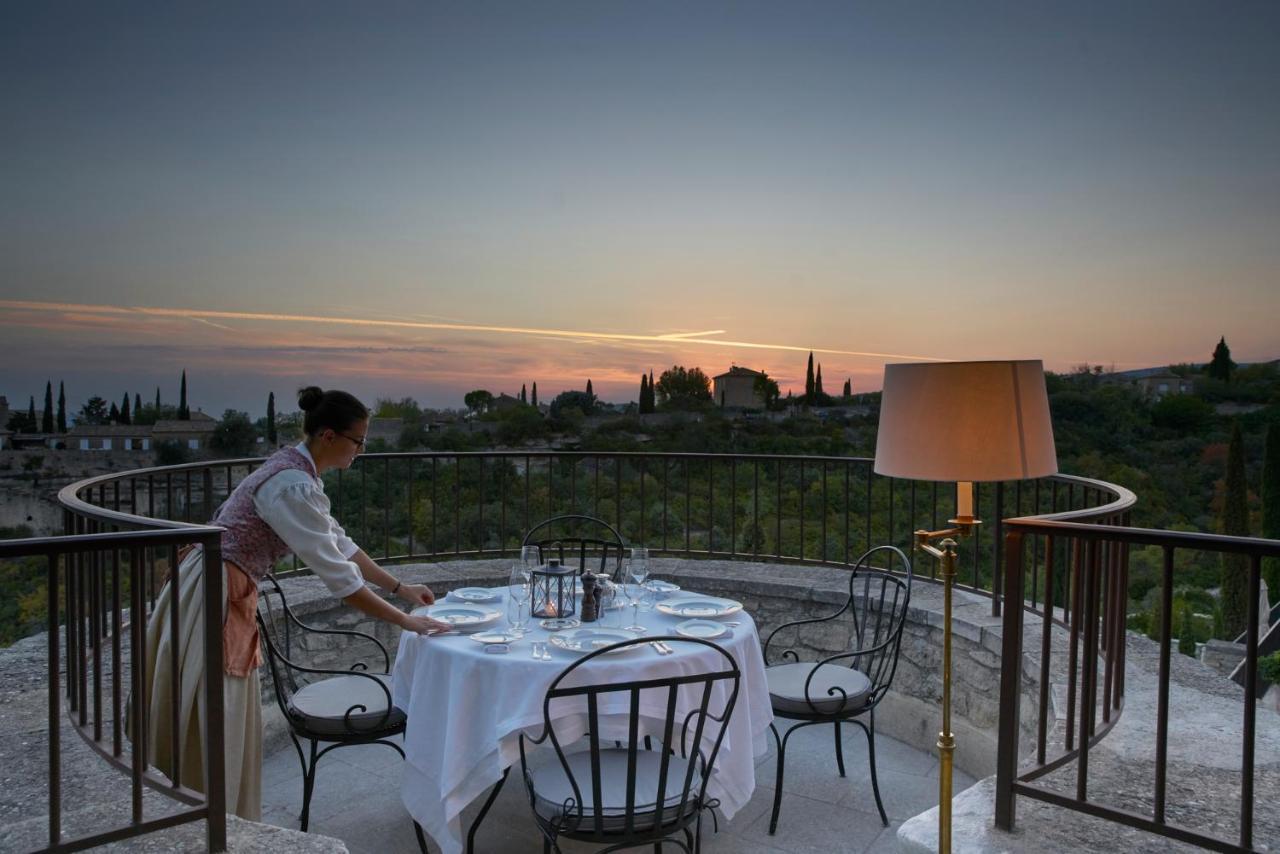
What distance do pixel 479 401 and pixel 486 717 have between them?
35.9ft

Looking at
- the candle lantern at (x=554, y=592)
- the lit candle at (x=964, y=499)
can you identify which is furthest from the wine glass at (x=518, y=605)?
the lit candle at (x=964, y=499)

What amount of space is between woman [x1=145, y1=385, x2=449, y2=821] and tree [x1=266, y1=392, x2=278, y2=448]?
199 inches

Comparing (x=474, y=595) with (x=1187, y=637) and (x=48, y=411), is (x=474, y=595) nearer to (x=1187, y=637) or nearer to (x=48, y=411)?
(x=48, y=411)

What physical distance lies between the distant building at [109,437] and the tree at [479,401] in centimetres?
525

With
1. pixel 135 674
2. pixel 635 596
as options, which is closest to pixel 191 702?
pixel 135 674

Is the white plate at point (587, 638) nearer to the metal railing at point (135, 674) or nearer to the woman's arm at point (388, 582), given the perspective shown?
the woman's arm at point (388, 582)

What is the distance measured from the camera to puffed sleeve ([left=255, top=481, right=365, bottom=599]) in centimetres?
244

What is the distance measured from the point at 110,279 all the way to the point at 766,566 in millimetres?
6703

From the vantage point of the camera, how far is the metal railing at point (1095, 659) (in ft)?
5.22

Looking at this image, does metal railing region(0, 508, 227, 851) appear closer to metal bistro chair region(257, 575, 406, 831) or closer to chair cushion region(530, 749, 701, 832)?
metal bistro chair region(257, 575, 406, 831)

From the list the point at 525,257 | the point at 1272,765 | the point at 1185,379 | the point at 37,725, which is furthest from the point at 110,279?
the point at 1185,379

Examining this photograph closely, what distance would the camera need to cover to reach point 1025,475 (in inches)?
78.5

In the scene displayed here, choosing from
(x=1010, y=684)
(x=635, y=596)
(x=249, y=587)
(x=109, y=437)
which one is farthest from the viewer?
(x=109, y=437)

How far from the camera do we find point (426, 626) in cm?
278
